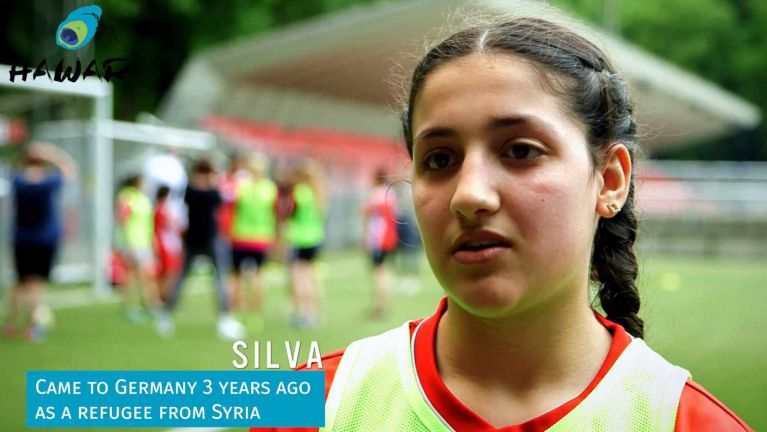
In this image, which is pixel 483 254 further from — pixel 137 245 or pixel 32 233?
pixel 137 245

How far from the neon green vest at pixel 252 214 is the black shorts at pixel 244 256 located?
110 millimetres

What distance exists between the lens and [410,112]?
1137 millimetres

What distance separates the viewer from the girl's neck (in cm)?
107

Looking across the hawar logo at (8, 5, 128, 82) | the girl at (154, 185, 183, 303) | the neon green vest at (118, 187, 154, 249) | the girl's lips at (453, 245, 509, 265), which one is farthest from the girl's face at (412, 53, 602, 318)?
the neon green vest at (118, 187, 154, 249)

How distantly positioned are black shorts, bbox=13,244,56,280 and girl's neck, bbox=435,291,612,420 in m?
5.01

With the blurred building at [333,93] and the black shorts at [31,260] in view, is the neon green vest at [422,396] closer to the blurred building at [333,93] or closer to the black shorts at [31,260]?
the black shorts at [31,260]

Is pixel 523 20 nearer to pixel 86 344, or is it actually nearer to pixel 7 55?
pixel 7 55

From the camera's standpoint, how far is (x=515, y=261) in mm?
976

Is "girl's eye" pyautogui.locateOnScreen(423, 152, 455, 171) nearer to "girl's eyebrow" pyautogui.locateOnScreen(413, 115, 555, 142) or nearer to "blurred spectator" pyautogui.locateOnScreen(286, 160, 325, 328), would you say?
"girl's eyebrow" pyautogui.locateOnScreen(413, 115, 555, 142)

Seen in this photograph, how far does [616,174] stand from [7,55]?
182 cm

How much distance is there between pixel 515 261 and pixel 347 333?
15.2 ft

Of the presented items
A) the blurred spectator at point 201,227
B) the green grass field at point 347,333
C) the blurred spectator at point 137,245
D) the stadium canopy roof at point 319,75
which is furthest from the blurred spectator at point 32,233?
the stadium canopy roof at point 319,75

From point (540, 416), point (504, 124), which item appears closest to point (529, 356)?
point (540, 416)

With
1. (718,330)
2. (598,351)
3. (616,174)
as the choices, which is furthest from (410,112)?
(718,330)
